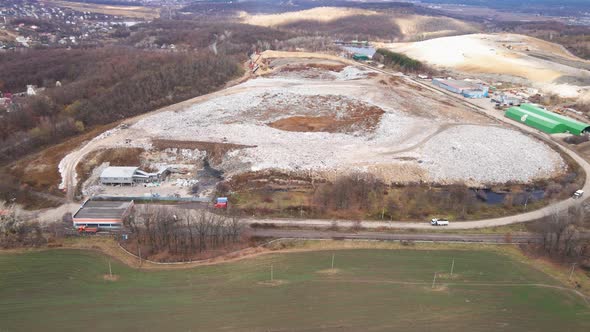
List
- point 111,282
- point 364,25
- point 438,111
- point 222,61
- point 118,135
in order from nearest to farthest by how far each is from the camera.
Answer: point 111,282
point 118,135
point 438,111
point 222,61
point 364,25

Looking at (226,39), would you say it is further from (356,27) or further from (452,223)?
(452,223)

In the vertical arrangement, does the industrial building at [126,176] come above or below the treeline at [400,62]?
below

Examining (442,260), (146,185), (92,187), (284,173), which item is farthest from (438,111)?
(92,187)

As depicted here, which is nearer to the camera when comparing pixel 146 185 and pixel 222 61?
pixel 146 185

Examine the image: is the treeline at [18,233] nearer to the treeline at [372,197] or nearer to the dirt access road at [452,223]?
the dirt access road at [452,223]

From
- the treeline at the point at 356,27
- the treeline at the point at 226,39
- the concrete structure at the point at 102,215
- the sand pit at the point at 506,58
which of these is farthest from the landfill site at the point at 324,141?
the treeline at the point at 356,27

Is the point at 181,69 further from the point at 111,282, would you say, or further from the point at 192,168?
the point at 111,282
